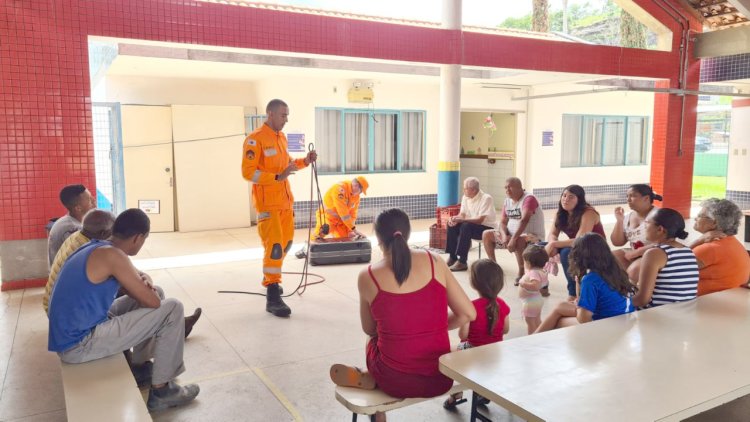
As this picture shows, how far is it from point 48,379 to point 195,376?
863 mm

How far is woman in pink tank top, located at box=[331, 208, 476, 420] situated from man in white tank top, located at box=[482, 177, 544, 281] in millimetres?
3129

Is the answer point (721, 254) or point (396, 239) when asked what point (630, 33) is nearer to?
point (721, 254)

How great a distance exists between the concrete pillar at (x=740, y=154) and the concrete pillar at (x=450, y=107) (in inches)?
284

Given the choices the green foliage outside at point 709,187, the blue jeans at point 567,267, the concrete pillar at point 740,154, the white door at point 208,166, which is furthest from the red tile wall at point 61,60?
the green foliage outside at point 709,187

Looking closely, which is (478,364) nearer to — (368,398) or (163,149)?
(368,398)

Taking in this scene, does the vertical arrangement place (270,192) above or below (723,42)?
below

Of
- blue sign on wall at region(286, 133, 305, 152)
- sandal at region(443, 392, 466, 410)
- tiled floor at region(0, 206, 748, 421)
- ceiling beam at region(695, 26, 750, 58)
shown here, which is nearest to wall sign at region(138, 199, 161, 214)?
blue sign on wall at region(286, 133, 305, 152)

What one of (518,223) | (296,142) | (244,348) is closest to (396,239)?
(244,348)

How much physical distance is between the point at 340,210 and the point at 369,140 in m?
3.45

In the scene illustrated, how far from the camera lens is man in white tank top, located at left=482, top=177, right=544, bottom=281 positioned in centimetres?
539

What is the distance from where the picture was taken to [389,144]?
1020cm

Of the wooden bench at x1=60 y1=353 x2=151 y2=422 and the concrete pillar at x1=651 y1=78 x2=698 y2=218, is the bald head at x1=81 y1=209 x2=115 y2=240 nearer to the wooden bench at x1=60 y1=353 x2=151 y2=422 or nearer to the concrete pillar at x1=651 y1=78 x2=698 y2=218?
the wooden bench at x1=60 y1=353 x2=151 y2=422

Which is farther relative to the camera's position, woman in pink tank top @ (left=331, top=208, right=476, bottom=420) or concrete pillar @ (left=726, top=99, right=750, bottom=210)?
concrete pillar @ (left=726, top=99, right=750, bottom=210)

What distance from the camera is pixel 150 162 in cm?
873
